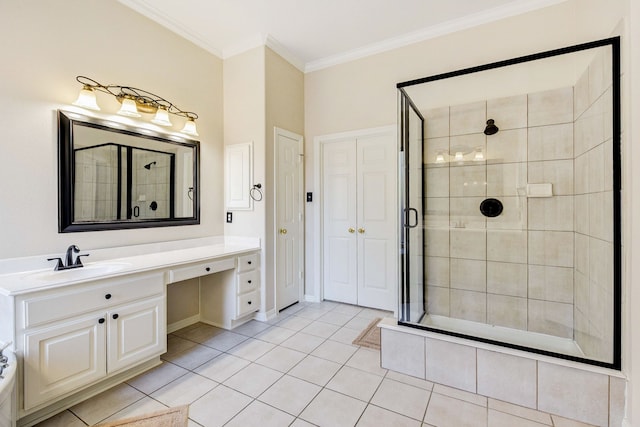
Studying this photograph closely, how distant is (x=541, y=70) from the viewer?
7.35 feet

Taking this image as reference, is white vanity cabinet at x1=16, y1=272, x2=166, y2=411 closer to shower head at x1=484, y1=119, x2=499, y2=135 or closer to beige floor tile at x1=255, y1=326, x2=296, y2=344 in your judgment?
beige floor tile at x1=255, y1=326, x2=296, y2=344

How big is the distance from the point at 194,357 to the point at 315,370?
1.03 metres

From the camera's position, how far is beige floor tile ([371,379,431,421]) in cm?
177

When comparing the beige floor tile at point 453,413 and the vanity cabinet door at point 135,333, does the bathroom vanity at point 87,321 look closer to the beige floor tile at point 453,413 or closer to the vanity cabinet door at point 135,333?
the vanity cabinet door at point 135,333

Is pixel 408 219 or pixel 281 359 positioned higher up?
pixel 408 219

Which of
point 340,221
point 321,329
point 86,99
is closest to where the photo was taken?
point 86,99

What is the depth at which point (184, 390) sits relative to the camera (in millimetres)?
1970

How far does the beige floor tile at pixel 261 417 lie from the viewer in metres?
1.66

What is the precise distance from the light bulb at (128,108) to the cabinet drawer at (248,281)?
1705 millimetres

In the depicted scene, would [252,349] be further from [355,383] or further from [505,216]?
[505,216]

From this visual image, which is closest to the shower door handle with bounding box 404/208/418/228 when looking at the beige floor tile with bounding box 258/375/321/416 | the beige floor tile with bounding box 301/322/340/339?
the beige floor tile with bounding box 301/322/340/339

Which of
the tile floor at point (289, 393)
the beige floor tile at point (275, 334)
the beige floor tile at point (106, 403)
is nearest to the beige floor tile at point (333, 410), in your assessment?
the tile floor at point (289, 393)

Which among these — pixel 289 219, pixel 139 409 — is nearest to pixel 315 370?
pixel 139 409

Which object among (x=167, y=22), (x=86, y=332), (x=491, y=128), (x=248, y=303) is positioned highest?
(x=167, y=22)
